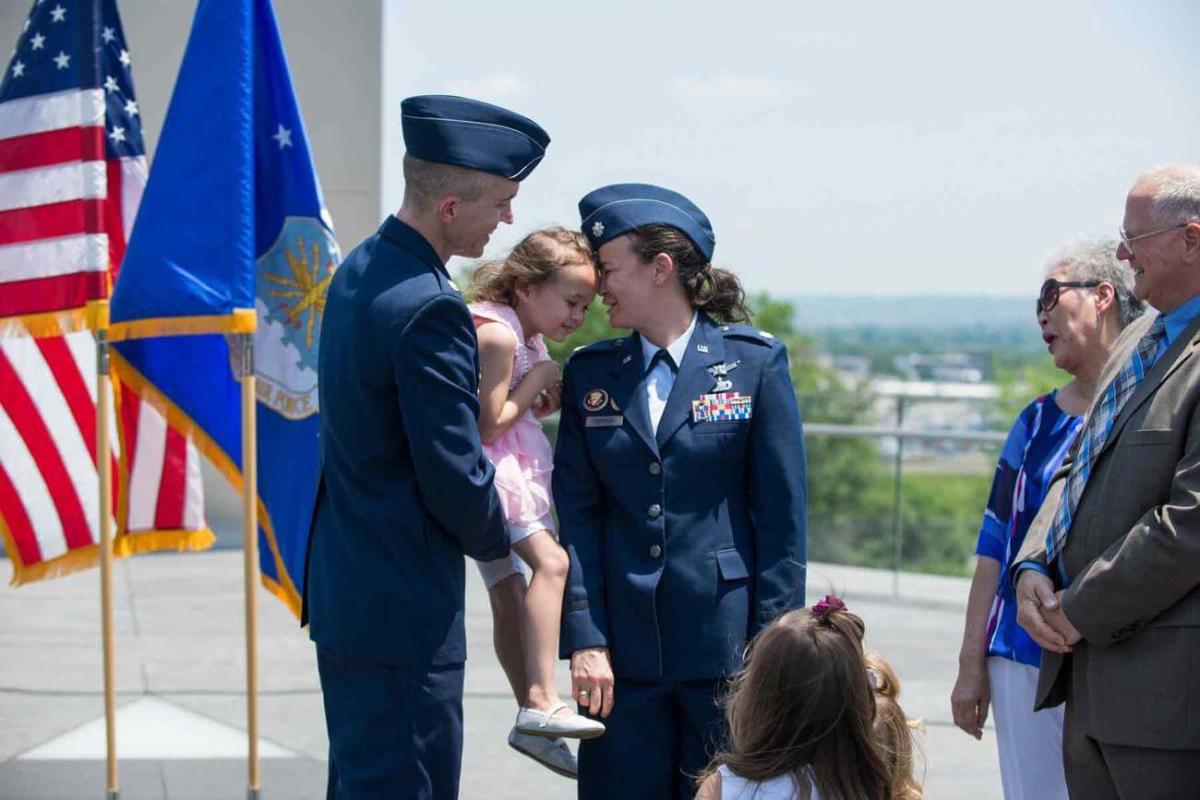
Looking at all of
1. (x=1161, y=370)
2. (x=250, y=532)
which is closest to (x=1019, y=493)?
(x=1161, y=370)

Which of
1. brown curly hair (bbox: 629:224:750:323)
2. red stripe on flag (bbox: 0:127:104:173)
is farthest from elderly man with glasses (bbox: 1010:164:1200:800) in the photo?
red stripe on flag (bbox: 0:127:104:173)

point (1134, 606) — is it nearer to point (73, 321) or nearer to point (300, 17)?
point (73, 321)

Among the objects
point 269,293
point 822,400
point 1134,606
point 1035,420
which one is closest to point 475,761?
point 269,293

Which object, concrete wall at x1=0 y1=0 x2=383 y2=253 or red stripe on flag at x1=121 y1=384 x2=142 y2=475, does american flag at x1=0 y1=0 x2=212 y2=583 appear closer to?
red stripe on flag at x1=121 y1=384 x2=142 y2=475

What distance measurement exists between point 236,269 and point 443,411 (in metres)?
1.65

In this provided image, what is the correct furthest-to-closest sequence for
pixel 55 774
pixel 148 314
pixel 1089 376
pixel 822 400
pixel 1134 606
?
pixel 822 400, pixel 55 774, pixel 148 314, pixel 1089 376, pixel 1134 606

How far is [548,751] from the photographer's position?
314 centimetres

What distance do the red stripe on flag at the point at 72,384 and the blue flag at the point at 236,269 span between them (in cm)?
36

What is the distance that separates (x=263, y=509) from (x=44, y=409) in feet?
2.46

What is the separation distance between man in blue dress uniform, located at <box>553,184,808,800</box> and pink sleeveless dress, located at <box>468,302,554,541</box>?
163 millimetres

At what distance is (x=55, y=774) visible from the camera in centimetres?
491

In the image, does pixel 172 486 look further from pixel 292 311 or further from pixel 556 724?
pixel 556 724

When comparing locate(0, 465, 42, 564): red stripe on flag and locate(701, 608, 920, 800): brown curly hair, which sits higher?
locate(701, 608, 920, 800): brown curly hair

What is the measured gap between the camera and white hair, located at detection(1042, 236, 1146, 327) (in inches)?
127
